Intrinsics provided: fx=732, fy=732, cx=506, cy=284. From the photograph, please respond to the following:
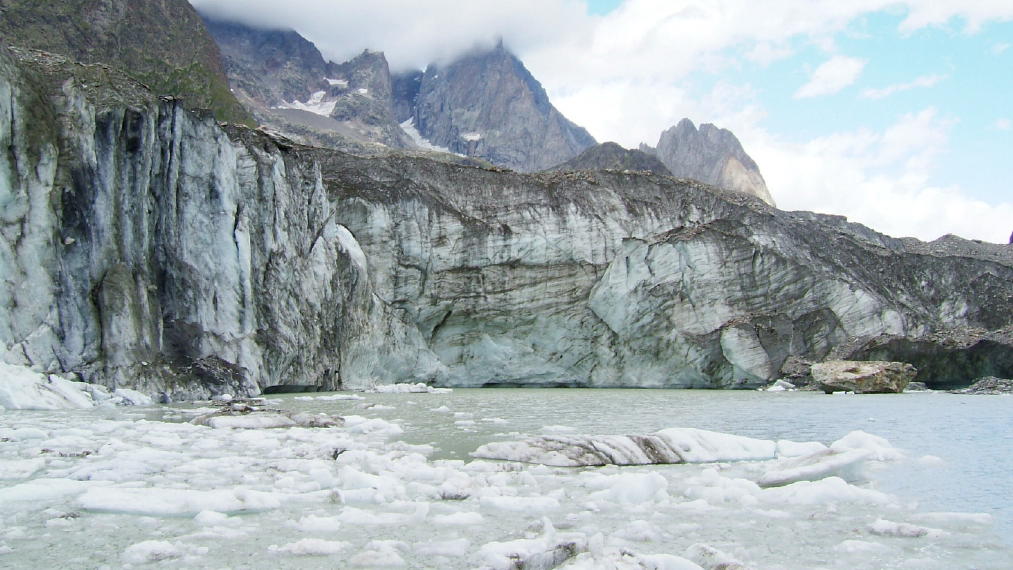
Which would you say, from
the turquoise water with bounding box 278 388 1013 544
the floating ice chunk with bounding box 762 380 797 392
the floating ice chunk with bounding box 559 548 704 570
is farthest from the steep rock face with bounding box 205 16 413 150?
the floating ice chunk with bounding box 559 548 704 570

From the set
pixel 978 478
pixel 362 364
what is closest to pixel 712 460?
pixel 978 478

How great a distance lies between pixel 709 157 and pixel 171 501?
10029 centimetres

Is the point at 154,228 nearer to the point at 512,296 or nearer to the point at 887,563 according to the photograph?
the point at 512,296

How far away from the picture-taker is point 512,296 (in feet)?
106

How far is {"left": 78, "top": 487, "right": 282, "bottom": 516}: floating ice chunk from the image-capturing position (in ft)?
16.7

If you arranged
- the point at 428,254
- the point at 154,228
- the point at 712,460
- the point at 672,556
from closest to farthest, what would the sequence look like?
the point at 672,556 → the point at 712,460 → the point at 154,228 → the point at 428,254

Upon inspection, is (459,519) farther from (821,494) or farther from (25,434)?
(25,434)

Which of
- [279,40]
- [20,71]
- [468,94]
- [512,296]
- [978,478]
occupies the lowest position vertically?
[978,478]

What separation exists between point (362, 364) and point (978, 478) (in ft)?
72.0

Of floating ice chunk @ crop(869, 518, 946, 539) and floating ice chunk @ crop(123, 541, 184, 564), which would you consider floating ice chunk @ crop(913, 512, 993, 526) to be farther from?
floating ice chunk @ crop(123, 541, 184, 564)

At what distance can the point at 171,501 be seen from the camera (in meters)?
5.17

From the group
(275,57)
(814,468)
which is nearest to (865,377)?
(814,468)

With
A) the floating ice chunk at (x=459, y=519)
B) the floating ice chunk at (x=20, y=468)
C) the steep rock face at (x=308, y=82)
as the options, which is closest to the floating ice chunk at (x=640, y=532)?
the floating ice chunk at (x=459, y=519)

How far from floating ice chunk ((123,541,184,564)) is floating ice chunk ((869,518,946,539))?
14.4 feet
